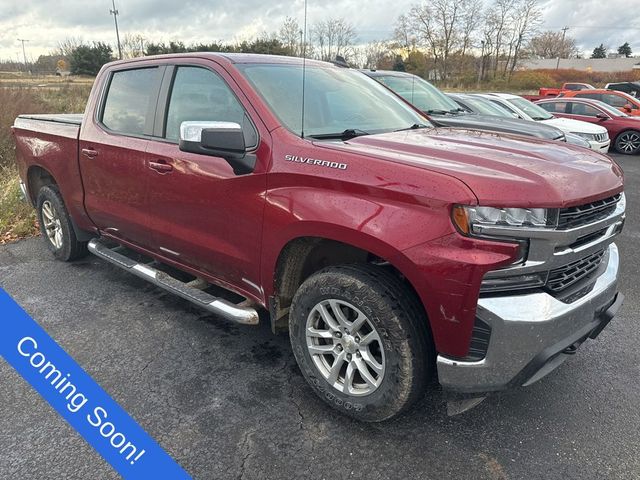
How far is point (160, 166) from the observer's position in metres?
3.27

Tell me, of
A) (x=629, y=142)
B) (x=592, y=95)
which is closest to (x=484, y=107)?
(x=629, y=142)

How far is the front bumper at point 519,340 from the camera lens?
2018 millimetres

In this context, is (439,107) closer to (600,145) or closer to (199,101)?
(199,101)

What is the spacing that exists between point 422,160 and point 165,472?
1879 millimetres

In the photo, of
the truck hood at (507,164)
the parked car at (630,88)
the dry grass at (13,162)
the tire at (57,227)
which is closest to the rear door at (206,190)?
the truck hood at (507,164)

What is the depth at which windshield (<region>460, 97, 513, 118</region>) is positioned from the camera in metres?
9.30

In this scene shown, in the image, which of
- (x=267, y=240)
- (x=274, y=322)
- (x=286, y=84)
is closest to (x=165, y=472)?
(x=274, y=322)

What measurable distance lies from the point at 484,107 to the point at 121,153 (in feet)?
25.9

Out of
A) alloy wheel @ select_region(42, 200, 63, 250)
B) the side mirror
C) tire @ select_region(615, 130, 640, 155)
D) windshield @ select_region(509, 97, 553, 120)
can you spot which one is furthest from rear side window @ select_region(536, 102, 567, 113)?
the side mirror

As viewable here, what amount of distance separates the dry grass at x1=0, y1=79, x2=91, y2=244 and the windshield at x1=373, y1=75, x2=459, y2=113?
5.37 meters

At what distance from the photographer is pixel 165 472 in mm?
2289

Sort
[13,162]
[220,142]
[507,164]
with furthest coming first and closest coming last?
[13,162]
[220,142]
[507,164]

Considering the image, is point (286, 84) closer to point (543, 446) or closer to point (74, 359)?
point (74, 359)

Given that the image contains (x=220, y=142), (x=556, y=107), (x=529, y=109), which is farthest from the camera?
(x=556, y=107)
